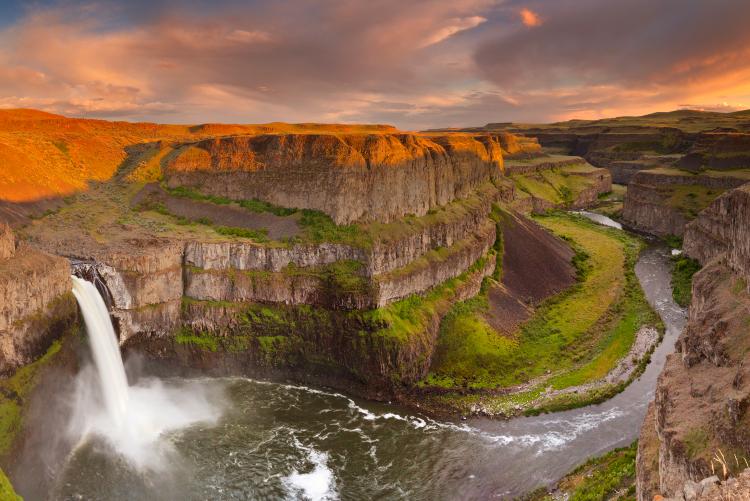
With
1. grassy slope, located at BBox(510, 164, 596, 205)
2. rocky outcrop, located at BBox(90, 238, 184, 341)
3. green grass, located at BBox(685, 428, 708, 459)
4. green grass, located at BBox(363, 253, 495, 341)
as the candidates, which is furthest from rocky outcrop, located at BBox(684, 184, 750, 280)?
grassy slope, located at BBox(510, 164, 596, 205)

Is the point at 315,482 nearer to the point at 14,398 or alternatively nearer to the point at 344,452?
the point at 344,452

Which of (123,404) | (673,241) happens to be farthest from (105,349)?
(673,241)

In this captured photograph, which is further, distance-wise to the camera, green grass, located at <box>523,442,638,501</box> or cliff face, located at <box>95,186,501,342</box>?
cliff face, located at <box>95,186,501,342</box>

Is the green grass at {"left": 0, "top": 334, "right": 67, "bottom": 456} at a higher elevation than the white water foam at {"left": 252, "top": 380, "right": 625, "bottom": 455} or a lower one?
higher

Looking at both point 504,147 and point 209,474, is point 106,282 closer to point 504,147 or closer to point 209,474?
point 209,474

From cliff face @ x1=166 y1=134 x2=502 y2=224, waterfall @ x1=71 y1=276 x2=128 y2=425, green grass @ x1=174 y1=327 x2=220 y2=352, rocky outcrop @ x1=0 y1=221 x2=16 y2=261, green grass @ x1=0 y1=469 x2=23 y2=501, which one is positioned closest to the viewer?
green grass @ x1=0 y1=469 x2=23 y2=501

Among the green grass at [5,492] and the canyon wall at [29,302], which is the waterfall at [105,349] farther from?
the green grass at [5,492]

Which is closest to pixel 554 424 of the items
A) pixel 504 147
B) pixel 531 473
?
pixel 531 473

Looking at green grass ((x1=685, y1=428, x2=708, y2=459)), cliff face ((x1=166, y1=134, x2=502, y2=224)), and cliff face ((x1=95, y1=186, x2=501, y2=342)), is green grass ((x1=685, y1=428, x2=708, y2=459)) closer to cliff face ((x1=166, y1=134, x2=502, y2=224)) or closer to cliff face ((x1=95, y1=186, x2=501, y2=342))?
cliff face ((x1=95, y1=186, x2=501, y2=342))
